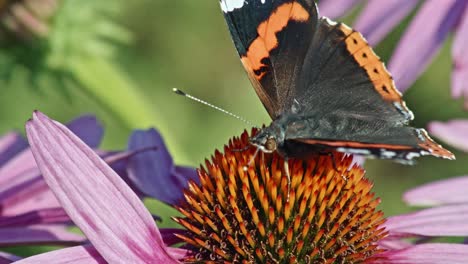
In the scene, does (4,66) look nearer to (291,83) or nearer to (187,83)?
(291,83)

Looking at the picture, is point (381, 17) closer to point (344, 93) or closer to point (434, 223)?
point (344, 93)

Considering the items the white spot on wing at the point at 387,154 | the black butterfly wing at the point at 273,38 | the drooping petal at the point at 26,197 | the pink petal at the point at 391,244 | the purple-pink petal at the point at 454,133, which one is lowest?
the drooping petal at the point at 26,197

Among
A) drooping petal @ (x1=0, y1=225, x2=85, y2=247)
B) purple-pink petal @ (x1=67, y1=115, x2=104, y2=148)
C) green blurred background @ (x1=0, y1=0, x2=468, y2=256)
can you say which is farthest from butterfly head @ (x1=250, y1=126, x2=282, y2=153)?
green blurred background @ (x1=0, y1=0, x2=468, y2=256)

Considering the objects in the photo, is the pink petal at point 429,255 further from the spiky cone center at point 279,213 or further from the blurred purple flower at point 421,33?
the blurred purple flower at point 421,33

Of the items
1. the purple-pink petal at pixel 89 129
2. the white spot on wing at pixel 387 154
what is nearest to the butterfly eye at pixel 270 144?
the white spot on wing at pixel 387 154

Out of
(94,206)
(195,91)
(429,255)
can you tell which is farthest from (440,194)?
(195,91)

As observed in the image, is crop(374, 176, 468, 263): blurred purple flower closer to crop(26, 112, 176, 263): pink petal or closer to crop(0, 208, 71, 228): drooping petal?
crop(26, 112, 176, 263): pink petal
